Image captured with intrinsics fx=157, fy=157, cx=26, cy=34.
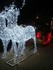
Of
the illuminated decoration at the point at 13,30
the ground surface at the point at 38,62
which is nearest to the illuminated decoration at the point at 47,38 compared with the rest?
the ground surface at the point at 38,62

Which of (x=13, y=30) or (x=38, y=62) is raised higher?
(x=13, y=30)

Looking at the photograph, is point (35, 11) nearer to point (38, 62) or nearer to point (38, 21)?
point (38, 21)

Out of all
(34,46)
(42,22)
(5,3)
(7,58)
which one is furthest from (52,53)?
(5,3)

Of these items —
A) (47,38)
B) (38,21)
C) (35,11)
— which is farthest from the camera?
(47,38)

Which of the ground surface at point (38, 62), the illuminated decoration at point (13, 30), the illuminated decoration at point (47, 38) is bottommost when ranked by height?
the ground surface at point (38, 62)

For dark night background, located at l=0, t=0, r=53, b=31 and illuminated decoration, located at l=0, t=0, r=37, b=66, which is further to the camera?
dark night background, located at l=0, t=0, r=53, b=31

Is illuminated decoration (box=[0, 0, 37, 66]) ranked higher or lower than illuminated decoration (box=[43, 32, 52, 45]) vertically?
higher

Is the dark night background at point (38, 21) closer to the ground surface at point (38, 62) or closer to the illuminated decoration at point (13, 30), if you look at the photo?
the ground surface at point (38, 62)

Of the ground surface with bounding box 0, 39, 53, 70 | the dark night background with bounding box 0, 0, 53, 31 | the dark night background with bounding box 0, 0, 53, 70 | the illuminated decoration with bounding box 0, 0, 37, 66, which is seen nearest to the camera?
the ground surface with bounding box 0, 39, 53, 70

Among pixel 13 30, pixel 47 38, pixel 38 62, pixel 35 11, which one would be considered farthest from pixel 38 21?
pixel 38 62

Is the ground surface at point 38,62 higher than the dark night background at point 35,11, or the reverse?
the dark night background at point 35,11

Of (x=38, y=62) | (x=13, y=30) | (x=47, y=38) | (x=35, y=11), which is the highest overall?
(x=35, y=11)

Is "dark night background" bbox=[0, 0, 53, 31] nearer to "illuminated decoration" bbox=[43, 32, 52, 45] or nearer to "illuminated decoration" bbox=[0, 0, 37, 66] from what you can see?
"illuminated decoration" bbox=[0, 0, 37, 66]

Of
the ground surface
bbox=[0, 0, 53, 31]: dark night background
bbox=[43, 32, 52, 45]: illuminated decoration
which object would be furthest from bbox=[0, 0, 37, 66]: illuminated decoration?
bbox=[43, 32, 52, 45]: illuminated decoration
